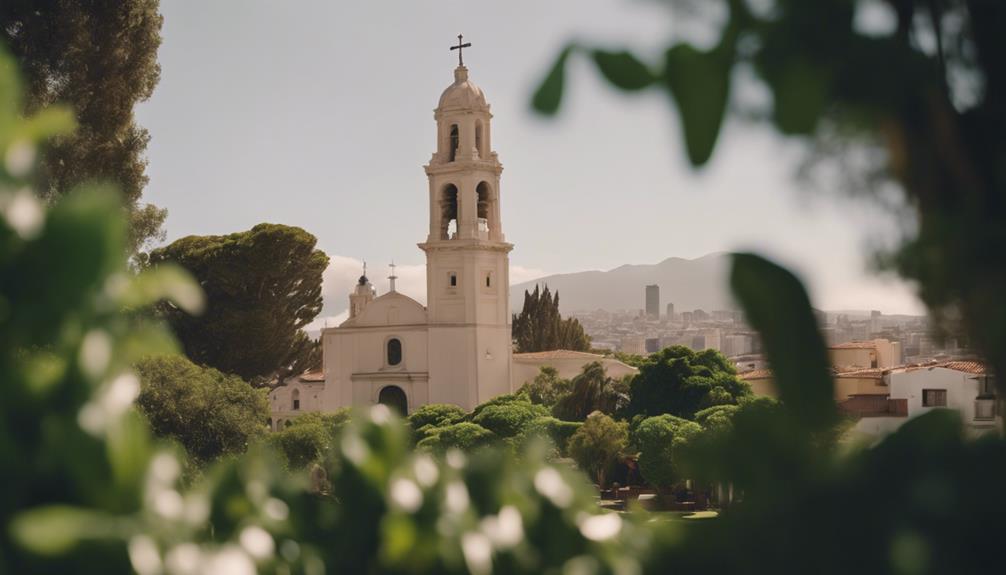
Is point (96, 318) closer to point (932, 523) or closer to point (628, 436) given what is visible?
point (932, 523)

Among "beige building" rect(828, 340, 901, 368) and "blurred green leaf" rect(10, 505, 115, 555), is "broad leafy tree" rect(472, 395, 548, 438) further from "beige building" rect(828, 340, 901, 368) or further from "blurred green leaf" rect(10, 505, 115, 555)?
"blurred green leaf" rect(10, 505, 115, 555)

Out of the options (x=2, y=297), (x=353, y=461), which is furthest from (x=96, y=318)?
(x=353, y=461)

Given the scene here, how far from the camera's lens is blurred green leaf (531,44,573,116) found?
697mm

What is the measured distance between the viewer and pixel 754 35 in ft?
2.22

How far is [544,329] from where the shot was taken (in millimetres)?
67000

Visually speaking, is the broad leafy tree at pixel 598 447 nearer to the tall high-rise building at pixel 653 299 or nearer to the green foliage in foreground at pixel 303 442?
the green foliage in foreground at pixel 303 442

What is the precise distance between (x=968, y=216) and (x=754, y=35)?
0.16 meters

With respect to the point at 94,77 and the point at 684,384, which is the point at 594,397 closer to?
the point at 684,384

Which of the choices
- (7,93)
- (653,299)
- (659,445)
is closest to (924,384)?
(659,445)

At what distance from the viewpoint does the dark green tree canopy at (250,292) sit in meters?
43.6

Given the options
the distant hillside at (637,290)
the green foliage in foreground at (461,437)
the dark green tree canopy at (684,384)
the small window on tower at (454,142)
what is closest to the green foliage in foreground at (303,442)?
the green foliage in foreground at (461,437)

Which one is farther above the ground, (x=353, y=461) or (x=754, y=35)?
(x=754, y=35)

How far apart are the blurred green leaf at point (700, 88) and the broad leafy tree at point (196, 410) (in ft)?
83.7

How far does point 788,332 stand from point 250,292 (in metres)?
45.5
